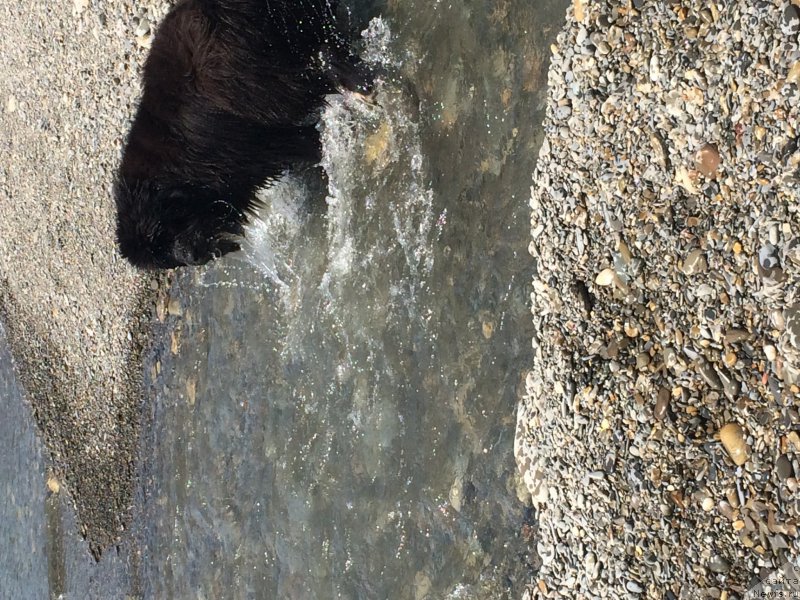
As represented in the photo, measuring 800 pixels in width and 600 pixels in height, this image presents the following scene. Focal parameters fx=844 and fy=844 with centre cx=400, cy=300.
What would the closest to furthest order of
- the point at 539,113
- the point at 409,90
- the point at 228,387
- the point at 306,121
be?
1. the point at 539,113
2. the point at 409,90
3. the point at 306,121
4. the point at 228,387

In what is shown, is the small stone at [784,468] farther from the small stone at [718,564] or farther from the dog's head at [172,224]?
the dog's head at [172,224]

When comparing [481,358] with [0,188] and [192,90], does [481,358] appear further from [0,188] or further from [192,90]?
[0,188]

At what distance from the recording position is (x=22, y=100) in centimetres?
812

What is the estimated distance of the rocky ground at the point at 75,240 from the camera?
6766mm

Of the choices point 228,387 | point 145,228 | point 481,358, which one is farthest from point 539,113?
point 228,387

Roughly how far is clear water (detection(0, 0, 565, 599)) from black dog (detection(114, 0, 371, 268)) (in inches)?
7.8

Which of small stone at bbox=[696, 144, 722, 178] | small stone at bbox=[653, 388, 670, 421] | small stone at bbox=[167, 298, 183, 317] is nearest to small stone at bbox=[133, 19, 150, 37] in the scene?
small stone at bbox=[167, 298, 183, 317]

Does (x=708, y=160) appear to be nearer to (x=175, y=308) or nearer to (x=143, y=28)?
(x=175, y=308)

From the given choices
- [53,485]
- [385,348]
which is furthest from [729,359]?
[53,485]

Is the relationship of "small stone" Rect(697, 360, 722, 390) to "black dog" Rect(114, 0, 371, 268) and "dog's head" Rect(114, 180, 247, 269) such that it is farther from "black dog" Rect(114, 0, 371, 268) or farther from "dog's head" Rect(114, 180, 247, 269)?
"dog's head" Rect(114, 180, 247, 269)

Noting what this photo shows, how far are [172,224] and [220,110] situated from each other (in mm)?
883

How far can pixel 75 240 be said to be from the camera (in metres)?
7.37

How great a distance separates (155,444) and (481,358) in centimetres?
357

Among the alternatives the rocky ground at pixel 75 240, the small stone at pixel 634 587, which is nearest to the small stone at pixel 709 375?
the small stone at pixel 634 587
